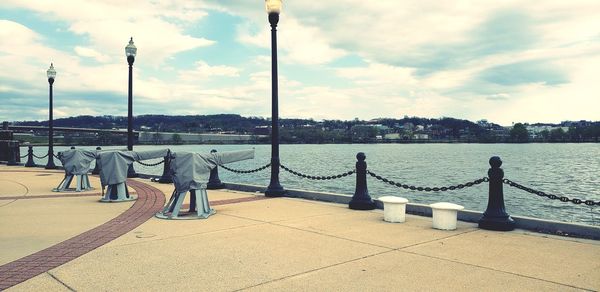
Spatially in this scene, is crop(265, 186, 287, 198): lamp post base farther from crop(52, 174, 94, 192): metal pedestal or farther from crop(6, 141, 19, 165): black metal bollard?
crop(6, 141, 19, 165): black metal bollard

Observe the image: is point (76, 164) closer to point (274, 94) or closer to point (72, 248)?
point (274, 94)

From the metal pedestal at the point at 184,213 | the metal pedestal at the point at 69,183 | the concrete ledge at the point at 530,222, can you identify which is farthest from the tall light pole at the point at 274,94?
the metal pedestal at the point at 69,183

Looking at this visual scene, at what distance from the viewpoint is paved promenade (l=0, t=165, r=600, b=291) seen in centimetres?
511

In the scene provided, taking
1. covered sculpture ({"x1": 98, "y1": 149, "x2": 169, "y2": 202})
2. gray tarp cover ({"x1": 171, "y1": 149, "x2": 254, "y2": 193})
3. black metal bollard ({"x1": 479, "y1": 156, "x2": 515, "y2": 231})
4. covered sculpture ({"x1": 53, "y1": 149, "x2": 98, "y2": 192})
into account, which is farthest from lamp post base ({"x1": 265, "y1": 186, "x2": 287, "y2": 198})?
black metal bollard ({"x1": 479, "y1": 156, "x2": 515, "y2": 231})

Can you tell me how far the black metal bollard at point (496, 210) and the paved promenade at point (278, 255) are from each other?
26 cm

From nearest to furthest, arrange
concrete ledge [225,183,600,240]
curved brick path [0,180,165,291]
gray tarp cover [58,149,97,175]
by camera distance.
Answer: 1. curved brick path [0,180,165,291]
2. concrete ledge [225,183,600,240]
3. gray tarp cover [58,149,97,175]

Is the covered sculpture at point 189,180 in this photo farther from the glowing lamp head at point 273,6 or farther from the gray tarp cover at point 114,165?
the glowing lamp head at point 273,6

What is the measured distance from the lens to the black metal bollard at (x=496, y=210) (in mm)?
8023

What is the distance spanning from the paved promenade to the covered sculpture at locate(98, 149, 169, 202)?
1926 mm

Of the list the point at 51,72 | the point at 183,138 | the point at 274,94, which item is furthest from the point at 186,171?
the point at 183,138

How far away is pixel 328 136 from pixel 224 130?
156 ft

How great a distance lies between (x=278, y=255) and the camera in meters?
6.30

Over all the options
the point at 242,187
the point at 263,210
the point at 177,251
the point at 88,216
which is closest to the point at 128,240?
the point at 177,251

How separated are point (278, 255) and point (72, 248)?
3000 millimetres
